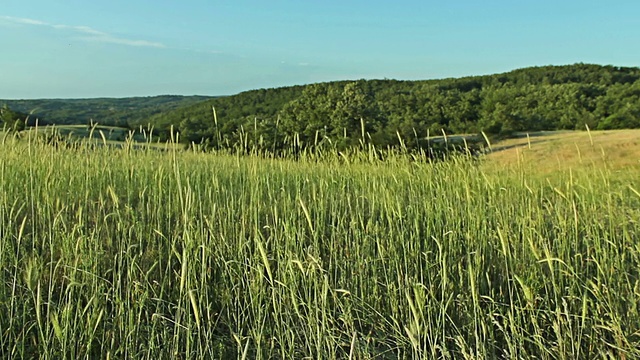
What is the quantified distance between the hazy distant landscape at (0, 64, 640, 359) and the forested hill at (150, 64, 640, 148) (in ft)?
8.41

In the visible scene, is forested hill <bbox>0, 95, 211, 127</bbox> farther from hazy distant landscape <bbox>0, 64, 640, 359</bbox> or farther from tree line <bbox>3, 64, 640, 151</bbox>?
hazy distant landscape <bbox>0, 64, 640, 359</bbox>

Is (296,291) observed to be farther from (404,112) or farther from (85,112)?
(404,112)

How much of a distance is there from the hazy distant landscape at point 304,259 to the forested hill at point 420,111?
2564 millimetres

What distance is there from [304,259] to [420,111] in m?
21.5

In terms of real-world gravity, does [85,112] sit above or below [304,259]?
above

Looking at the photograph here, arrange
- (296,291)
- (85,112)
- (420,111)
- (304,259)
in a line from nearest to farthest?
(296,291) < (304,259) < (85,112) < (420,111)

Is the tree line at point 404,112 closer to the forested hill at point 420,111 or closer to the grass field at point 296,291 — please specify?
the forested hill at point 420,111


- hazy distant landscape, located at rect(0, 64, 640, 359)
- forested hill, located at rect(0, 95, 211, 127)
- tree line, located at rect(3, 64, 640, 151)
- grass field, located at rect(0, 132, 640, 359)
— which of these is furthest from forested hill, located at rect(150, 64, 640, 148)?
grass field, located at rect(0, 132, 640, 359)

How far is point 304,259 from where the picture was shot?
6.45ft

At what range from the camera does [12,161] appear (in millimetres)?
3352

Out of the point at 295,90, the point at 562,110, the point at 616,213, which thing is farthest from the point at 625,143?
the point at 295,90

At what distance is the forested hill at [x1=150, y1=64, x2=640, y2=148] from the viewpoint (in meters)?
11.7

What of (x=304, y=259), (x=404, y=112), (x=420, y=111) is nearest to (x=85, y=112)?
(x=404, y=112)

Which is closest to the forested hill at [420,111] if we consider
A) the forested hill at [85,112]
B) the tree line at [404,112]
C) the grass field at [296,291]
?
the tree line at [404,112]
